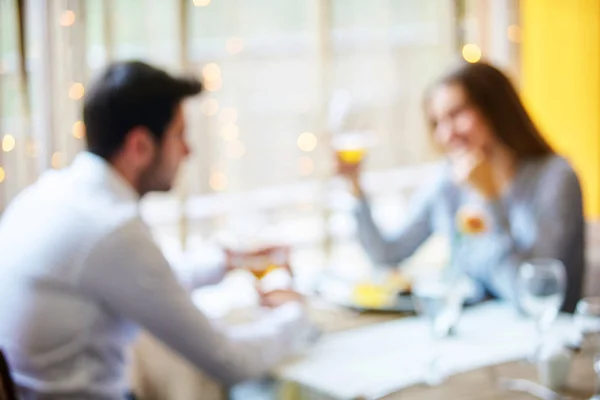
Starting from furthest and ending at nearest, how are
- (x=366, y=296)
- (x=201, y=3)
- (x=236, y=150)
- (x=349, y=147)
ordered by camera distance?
(x=236, y=150)
(x=201, y=3)
(x=349, y=147)
(x=366, y=296)

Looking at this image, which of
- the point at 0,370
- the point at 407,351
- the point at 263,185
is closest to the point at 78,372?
the point at 0,370

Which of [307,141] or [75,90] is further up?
[75,90]

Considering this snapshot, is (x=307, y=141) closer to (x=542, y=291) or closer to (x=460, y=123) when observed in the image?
(x=460, y=123)

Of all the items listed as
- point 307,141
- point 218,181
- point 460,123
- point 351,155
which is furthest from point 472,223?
point 307,141

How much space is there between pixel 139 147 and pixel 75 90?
117 cm

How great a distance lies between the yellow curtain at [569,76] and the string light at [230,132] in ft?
4.22

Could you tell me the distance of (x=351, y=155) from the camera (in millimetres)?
2703

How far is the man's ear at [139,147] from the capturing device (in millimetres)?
1950

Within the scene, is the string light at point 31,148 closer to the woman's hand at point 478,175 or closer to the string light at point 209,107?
the string light at point 209,107

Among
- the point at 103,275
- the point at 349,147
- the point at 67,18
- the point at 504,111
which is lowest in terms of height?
the point at 103,275

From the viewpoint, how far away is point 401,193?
479 centimetres

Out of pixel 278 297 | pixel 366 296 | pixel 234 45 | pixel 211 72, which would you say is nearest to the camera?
pixel 278 297

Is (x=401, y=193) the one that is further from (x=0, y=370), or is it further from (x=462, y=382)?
(x=0, y=370)

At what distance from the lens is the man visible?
1780 mm
